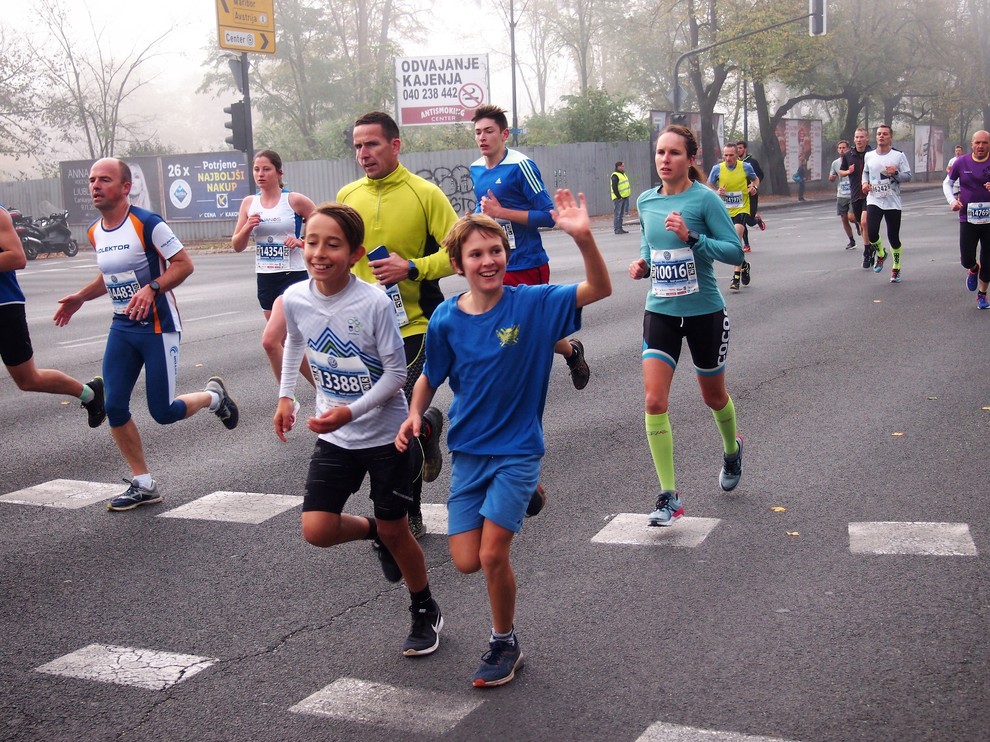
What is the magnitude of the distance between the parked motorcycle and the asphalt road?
83.6ft

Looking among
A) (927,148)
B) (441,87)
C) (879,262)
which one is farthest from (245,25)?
(927,148)

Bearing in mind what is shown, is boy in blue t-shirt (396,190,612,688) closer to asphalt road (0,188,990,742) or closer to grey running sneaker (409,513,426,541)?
asphalt road (0,188,990,742)

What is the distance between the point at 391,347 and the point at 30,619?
2005 mm

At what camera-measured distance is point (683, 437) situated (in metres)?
7.75

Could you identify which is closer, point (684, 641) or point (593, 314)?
point (684, 641)

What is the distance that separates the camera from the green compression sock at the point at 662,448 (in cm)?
577

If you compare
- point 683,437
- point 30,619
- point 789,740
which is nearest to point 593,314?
point 683,437

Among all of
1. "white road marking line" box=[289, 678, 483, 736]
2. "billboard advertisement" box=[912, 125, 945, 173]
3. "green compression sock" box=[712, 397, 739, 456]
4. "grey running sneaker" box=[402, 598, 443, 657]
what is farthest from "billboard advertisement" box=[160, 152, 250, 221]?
"billboard advertisement" box=[912, 125, 945, 173]

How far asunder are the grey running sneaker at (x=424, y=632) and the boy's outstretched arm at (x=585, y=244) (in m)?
1.31

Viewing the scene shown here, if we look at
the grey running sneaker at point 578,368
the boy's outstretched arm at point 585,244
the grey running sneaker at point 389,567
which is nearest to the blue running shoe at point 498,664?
the grey running sneaker at point 389,567

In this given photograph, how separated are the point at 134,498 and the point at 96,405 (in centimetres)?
146

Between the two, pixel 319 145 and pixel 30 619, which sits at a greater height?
pixel 319 145

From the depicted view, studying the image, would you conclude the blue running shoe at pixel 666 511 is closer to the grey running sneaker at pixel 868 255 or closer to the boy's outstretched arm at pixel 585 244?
the boy's outstretched arm at pixel 585 244

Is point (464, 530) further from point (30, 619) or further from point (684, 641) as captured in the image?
point (30, 619)
